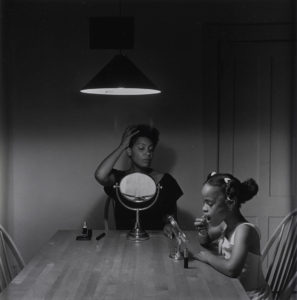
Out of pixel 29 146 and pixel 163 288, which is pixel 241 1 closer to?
pixel 29 146

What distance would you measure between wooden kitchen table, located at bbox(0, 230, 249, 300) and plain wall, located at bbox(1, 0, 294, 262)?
4.46 feet

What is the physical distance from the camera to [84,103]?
3.64 metres

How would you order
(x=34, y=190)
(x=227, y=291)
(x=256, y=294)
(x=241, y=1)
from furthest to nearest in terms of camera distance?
(x=34, y=190)
(x=241, y=1)
(x=256, y=294)
(x=227, y=291)

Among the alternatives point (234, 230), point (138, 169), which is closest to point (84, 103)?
point (138, 169)

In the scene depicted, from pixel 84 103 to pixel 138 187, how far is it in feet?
4.64

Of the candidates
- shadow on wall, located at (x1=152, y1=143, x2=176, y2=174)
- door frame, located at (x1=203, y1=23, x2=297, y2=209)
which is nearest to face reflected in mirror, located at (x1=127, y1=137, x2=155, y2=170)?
shadow on wall, located at (x1=152, y1=143, x2=176, y2=174)

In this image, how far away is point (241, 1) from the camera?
350 centimetres

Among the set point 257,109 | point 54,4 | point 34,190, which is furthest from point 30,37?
point 257,109

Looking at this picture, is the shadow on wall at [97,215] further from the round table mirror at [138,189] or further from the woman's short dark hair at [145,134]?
the round table mirror at [138,189]

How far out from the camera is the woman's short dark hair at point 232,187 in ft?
A: 6.86

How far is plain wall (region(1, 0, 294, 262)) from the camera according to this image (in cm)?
356

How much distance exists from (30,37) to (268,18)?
1.98m

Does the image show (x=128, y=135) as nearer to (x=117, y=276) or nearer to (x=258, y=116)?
(x=258, y=116)

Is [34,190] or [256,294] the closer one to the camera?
[256,294]
